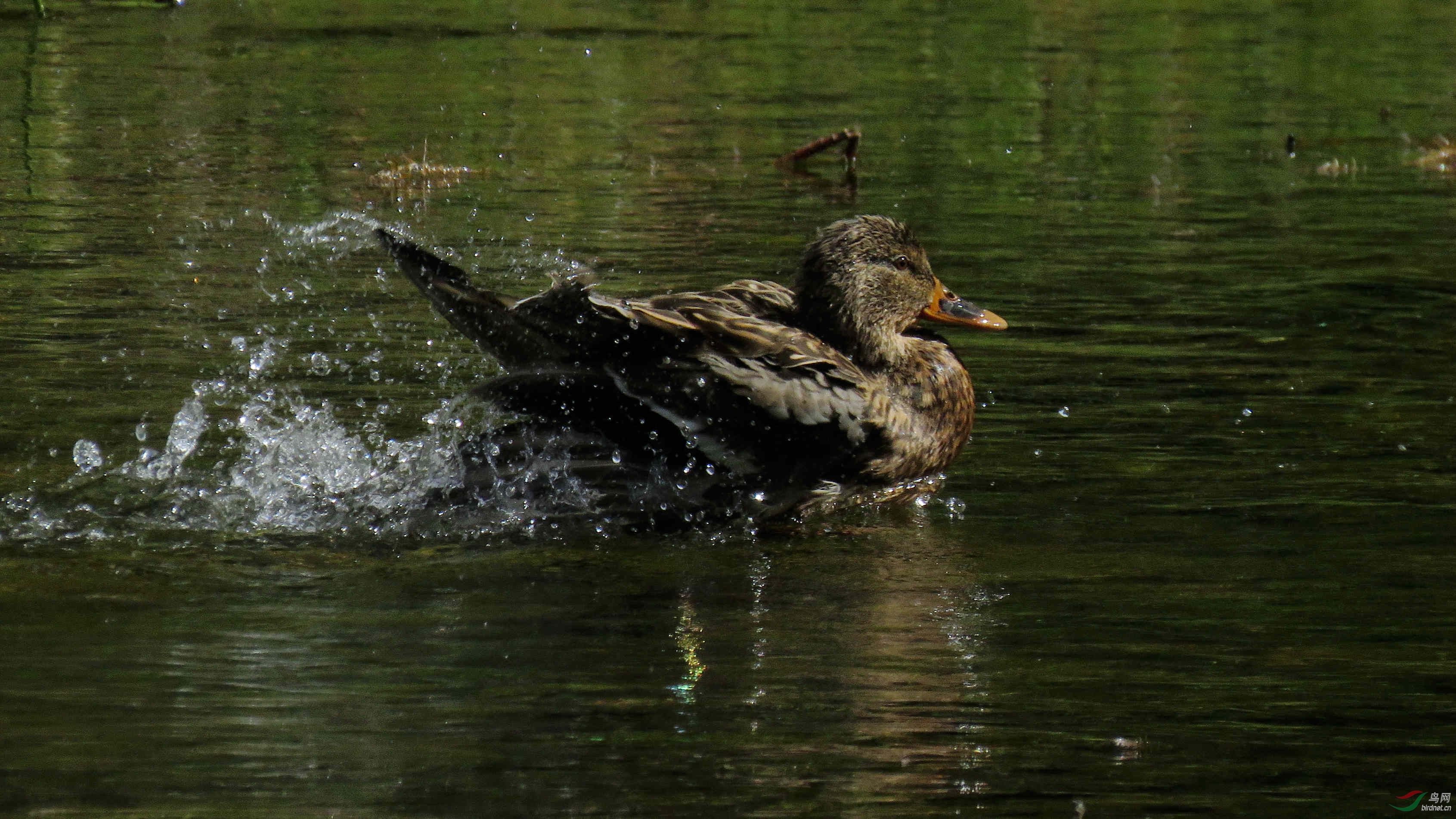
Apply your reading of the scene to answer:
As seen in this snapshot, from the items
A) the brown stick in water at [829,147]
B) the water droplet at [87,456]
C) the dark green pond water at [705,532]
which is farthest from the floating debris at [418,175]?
the water droplet at [87,456]

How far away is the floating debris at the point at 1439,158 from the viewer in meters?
14.7

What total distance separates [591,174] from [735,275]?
3602mm

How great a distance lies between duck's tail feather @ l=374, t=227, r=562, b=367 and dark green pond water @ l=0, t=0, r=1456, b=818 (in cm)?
47

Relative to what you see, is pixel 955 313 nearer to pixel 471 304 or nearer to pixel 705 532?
pixel 705 532

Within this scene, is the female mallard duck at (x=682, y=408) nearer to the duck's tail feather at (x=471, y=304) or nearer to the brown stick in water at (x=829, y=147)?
the duck's tail feather at (x=471, y=304)

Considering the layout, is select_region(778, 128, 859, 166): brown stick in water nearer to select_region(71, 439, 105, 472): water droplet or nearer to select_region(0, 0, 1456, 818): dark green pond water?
select_region(0, 0, 1456, 818): dark green pond water

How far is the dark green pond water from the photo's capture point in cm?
409

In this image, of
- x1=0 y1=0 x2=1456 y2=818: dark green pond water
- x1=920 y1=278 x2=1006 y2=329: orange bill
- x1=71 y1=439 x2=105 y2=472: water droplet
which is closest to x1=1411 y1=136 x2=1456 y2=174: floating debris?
x1=0 y1=0 x2=1456 y2=818: dark green pond water

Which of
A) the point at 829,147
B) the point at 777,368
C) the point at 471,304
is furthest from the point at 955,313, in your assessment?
the point at 829,147

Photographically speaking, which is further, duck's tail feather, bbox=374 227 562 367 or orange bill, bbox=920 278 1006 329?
orange bill, bbox=920 278 1006 329

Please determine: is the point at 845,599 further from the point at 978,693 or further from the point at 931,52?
the point at 931,52

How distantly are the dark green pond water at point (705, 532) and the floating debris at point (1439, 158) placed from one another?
0.24m

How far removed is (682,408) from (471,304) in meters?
0.73

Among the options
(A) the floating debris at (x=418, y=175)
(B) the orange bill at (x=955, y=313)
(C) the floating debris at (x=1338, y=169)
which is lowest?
(C) the floating debris at (x=1338, y=169)
